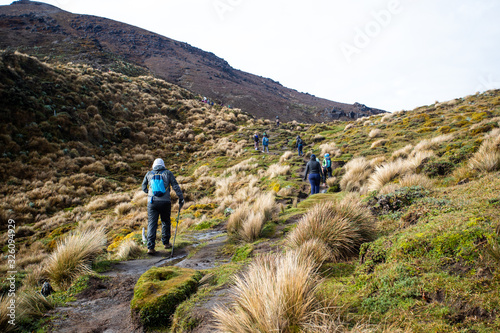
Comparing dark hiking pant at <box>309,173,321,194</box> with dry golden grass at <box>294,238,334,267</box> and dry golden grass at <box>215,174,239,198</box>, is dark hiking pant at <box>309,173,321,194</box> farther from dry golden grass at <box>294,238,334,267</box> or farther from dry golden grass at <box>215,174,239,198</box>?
dry golden grass at <box>294,238,334,267</box>

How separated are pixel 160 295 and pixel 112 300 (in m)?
1.06

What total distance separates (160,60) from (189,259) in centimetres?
8590

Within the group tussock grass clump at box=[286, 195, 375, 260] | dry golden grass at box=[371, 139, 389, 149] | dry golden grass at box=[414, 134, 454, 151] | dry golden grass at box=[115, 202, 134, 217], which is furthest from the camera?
dry golden grass at box=[371, 139, 389, 149]

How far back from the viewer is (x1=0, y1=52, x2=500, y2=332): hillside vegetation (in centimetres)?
189

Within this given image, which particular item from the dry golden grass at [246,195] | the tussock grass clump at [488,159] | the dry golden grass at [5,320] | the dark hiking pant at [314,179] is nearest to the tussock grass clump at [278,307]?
the dry golden grass at [5,320]

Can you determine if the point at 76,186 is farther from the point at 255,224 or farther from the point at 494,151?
the point at 494,151

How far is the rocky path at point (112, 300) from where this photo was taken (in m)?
2.70

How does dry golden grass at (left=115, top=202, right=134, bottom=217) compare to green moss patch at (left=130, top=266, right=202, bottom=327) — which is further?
dry golden grass at (left=115, top=202, right=134, bottom=217)

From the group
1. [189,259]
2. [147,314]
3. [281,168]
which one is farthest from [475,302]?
[281,168]

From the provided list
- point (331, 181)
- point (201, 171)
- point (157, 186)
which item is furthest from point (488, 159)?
point (201, 171)

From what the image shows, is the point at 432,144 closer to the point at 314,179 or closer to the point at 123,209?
the point at 314,179

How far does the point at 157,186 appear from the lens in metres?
5.92

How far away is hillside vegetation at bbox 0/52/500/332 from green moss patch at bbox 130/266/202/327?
0.41 feet

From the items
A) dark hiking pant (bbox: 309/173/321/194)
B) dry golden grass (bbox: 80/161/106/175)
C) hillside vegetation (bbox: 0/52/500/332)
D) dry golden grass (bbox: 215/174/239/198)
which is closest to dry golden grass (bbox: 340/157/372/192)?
hillside vegetation (bbox: 0/52/500/332)
